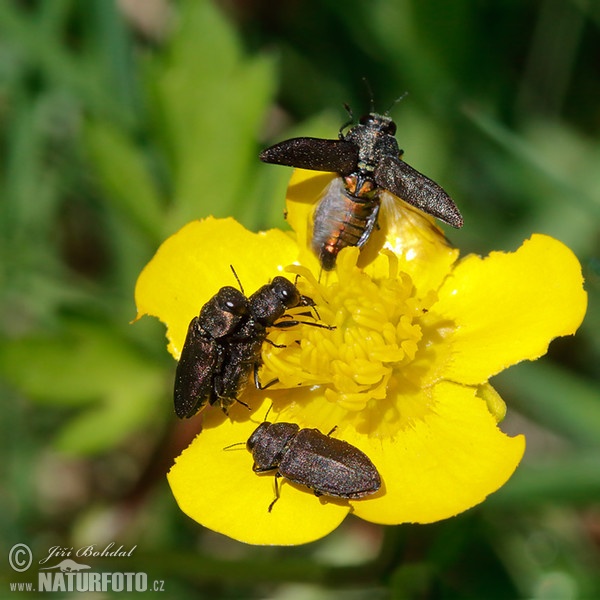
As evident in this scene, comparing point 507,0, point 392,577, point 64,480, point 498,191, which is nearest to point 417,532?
point 392,577

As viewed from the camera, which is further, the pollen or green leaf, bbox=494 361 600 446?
green leaf, bbox=494 361 600 446

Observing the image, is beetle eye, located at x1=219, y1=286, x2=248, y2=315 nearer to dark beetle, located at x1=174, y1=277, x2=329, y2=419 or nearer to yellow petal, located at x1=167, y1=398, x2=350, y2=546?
dark beetle, located at x1=174, y1=277, x2=329, y2=419

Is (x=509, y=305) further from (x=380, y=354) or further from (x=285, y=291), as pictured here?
(x=285, y=291)

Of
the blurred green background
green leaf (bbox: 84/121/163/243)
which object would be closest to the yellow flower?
the blurred green background

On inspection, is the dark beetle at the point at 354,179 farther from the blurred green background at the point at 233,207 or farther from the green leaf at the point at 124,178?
the green leaf at the point at 124,178

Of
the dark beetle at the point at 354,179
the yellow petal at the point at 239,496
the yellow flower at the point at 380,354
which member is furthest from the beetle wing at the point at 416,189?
the yellow petal at the point at 239,496

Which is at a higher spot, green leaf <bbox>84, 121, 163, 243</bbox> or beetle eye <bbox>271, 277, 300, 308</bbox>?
green leaf <bbox>84, 121, 163, 243</bbox>
